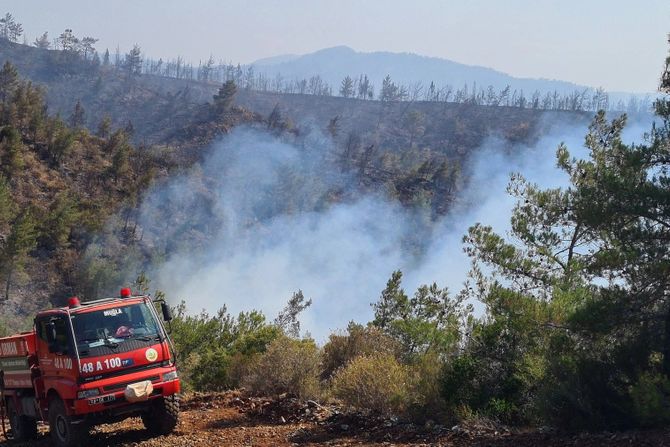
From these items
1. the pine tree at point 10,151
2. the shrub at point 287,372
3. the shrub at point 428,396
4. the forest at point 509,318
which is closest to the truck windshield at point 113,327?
the shrub at point 287,372

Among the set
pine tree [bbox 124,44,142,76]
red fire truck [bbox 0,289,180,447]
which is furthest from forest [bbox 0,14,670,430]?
pine tree [bbox 124,44,142,76]

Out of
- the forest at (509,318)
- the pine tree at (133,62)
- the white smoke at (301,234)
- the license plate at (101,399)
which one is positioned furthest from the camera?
the pine tree at (133,62)

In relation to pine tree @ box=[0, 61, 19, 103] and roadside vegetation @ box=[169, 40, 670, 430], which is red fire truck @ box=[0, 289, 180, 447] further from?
pine tree @ box=[0, 61, 19, 103]

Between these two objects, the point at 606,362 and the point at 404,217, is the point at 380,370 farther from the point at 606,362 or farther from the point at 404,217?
the point at 404,217

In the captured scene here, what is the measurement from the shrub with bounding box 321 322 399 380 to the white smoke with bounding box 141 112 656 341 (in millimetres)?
34709

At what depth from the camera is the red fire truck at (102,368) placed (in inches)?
388

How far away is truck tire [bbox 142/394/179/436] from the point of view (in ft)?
34.3

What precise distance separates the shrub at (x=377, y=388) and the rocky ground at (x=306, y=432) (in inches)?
13.2

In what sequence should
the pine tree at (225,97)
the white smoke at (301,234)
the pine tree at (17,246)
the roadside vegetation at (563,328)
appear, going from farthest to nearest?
the pine tree at (225,97) → the white smoke at (301,234) → the pine tree at (17,246) → the roadside vegetation at (563,328)

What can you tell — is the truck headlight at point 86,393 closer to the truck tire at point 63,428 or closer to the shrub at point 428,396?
the truck tire at point 63,428

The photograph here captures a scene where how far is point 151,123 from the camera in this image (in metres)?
109

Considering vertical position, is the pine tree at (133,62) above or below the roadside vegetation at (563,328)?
above

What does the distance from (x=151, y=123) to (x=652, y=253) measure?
106803 mm

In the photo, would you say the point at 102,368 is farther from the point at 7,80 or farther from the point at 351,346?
the point at 7,80
